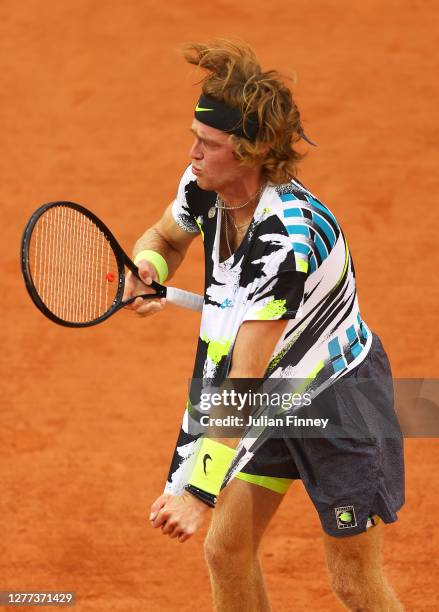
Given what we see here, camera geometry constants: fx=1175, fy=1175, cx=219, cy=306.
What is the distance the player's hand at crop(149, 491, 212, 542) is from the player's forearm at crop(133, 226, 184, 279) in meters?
1.11

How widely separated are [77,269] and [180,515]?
46.4 inches

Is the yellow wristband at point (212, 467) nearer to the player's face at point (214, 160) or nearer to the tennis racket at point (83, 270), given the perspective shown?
the tennis racket at point (83, 270)

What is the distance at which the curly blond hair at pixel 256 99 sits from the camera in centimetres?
387

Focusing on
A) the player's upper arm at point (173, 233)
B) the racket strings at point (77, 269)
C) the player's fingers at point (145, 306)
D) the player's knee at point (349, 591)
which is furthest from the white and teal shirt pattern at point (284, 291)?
the player's knee at point (349, 591)

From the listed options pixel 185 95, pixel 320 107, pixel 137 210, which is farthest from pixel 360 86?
pixel 137 210

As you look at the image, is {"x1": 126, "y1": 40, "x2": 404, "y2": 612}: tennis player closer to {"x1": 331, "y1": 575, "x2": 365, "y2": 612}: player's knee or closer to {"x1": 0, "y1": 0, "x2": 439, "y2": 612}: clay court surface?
{"x1": 331, "y1": 575, "x2": 365, "y2": 612}: player's knee

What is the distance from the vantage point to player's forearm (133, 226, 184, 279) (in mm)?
4559

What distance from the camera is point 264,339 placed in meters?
3.80

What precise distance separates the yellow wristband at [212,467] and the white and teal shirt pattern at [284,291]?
0.26 metres

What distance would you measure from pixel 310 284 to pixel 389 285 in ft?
12.1

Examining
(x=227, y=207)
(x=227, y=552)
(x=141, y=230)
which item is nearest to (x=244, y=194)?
(x=227, y=207)

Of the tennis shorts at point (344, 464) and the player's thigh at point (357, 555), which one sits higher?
the tennis shorts at point (344, 464)

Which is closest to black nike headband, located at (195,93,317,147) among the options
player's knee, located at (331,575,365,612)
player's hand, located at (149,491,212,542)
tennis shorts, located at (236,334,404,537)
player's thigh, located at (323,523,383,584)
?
tennis shorts, located at (236,334,404,537)

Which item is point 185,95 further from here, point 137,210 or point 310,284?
point 310,284
